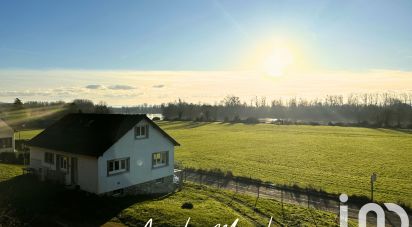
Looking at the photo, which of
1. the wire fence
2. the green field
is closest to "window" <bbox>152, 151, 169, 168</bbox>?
the wire fence

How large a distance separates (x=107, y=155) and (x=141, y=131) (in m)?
4.16

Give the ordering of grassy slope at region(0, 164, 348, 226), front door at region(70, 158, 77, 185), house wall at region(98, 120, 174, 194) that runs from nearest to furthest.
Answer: grassy slope at region(0, 164, 348, 226)
house wall at region(98, 120, 174, 194)
front door at region(70, 158, 77, 185)

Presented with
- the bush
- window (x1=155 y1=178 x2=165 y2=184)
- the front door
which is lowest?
the bush

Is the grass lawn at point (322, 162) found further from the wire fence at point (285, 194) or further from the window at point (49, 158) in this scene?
the window at point (49, 158)

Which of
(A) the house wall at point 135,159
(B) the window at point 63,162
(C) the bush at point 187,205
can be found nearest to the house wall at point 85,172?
(B) the window at point 63,162

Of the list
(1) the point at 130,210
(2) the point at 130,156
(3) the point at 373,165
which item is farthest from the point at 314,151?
(1) the point at 130,210

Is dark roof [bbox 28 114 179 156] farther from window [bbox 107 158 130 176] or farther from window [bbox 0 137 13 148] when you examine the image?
window [bbox 0 137 13 148]

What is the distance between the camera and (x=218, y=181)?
38.6 metres

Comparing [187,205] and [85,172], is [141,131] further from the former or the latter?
[187,205]

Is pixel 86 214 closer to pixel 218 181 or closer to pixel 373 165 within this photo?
pixel 218 181

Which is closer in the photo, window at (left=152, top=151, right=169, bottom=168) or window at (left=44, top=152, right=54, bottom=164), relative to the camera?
window at (left=44, top=152, right=54, bottom=164)

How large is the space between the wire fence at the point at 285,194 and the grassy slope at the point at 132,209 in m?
1.69

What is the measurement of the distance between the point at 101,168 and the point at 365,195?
25227 mm

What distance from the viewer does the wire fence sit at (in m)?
28.0
